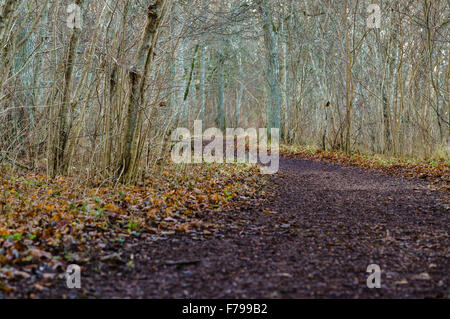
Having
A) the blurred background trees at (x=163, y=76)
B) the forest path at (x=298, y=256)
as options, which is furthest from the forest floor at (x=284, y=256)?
the blurred background trees at (x=163, y=76)

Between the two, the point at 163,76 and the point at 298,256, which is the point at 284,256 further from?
the point at 163,76

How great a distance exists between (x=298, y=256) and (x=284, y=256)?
13 centimetres

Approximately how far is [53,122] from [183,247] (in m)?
4.52

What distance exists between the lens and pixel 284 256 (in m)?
→ 3.91

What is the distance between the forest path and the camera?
10.1ft

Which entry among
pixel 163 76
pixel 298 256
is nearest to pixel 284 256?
pixel 298 256

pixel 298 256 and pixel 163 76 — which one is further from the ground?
pixel 163 76

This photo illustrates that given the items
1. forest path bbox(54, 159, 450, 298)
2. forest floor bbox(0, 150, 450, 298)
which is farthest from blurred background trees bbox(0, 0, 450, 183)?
forest path bbox(54, 159, 450, 298)

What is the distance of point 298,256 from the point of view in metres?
3.90

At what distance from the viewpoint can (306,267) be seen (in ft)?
11.7

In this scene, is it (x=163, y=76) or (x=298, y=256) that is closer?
(x=298, y=256)

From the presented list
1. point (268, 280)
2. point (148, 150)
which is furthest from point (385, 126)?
point (268, 280)

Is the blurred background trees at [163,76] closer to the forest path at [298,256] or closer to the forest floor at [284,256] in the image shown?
the forest floor at [284,256]

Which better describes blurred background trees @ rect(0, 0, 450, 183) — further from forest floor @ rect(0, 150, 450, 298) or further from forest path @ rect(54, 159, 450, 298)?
forest path @ rect(54, 159, 450, 298)
